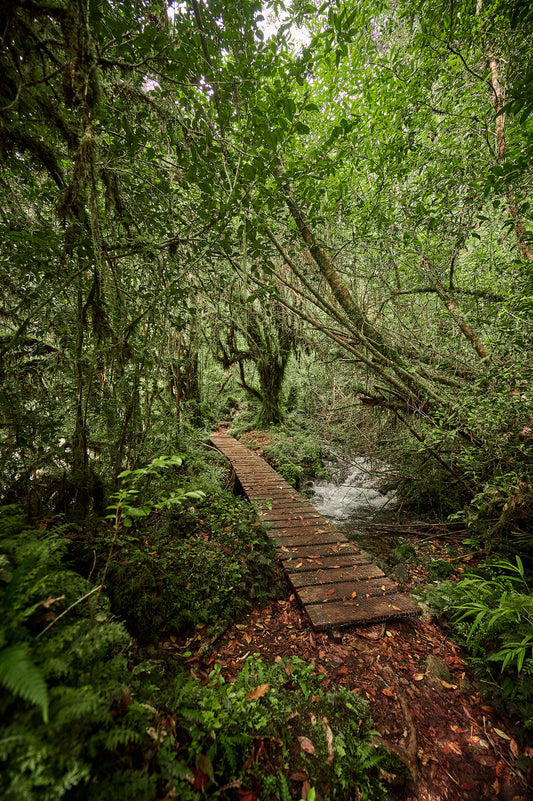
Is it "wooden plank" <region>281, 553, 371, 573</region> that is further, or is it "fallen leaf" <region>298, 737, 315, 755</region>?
"wooden plank" <region>281, 553, 371, 573</region>

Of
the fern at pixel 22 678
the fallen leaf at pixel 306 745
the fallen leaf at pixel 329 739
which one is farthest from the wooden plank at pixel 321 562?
the fern at pixel 22 678

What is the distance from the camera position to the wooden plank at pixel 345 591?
320cm

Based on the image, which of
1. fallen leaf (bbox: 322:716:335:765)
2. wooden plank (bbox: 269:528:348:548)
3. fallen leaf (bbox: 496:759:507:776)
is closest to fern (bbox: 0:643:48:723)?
fallen leaf (bbox: 322:716:335:765)

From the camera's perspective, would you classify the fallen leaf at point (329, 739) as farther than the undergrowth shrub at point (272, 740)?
Yes

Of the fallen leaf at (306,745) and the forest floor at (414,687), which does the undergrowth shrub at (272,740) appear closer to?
the fallen leaf at (306,745)

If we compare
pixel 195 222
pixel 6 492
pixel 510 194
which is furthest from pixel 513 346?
pixel 6 492

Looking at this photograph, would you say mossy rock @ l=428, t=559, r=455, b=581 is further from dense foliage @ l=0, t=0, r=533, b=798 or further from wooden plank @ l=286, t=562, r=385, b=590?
wooden plank @ l=286, t=562, r=385, b=590

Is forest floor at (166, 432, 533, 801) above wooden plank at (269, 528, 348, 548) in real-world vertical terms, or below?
below

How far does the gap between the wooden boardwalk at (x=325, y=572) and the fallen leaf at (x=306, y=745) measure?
0.97 meters

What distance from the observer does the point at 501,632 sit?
9.18 ft

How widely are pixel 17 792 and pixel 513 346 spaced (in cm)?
562

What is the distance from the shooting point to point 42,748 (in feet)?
3.16

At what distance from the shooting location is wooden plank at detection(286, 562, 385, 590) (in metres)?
3.42

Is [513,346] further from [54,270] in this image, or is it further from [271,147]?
[54,270]
